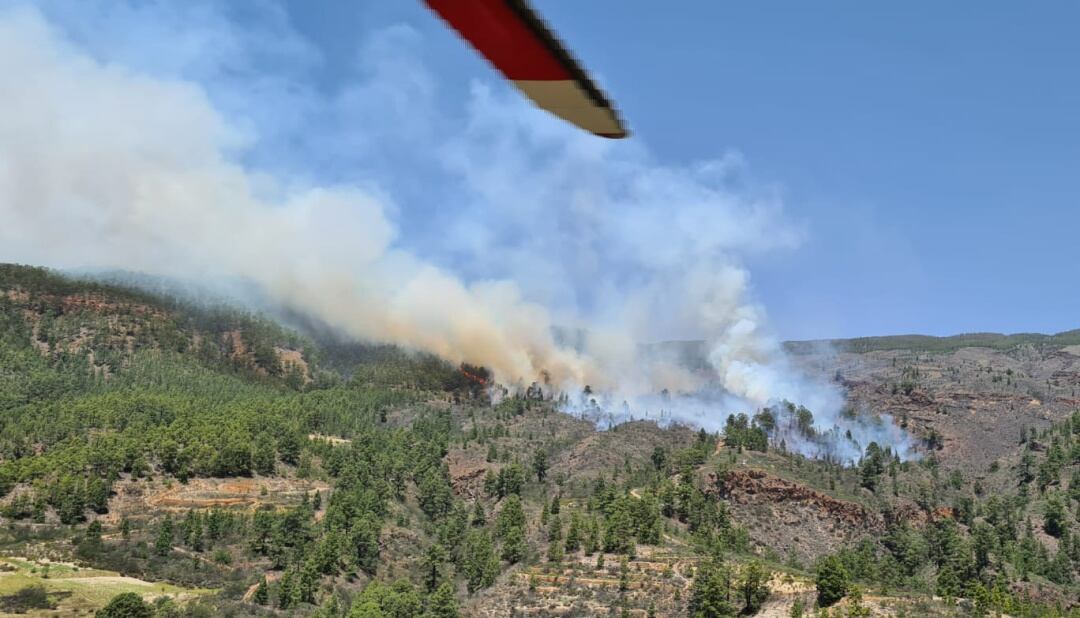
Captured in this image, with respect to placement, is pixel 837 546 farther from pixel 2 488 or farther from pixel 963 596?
pixel 2 488

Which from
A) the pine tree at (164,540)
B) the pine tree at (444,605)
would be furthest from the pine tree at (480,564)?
the pine tree at (164,540)

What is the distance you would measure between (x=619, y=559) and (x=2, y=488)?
91367 millimetres

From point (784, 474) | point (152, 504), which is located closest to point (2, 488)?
point (152, 504)

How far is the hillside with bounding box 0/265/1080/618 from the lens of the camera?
265 feet

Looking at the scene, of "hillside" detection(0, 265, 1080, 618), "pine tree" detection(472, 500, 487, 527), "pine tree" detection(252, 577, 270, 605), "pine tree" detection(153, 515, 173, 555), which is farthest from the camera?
"pine tree" detection(472, 500, 487, 527)

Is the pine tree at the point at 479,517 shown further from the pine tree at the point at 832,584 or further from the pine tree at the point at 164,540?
the pine tree at the point at 832,584

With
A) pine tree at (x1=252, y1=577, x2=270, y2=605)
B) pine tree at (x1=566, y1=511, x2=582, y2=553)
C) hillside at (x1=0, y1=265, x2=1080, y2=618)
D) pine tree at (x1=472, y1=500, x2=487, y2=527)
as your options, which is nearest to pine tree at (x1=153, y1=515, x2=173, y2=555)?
hillside at (x1=0, y1=265, x2=1080, y2=618)

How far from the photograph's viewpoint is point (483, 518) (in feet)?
424

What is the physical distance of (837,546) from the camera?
128 metres

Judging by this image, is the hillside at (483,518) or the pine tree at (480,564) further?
the pine tree at (480,564)

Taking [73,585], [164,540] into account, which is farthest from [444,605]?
[164,540]

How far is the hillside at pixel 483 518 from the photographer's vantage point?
80.8 meters

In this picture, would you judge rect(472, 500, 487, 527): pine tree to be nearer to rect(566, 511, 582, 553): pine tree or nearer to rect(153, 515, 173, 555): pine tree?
rect(566, 511, 582, 553): pine tree

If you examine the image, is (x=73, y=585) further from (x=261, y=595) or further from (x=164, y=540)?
(x=164, y=540)
